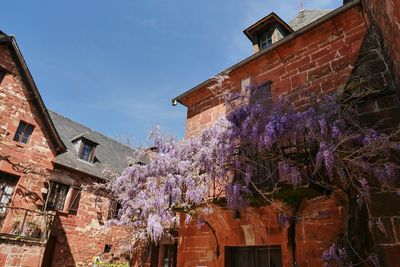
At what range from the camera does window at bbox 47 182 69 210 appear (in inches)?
481

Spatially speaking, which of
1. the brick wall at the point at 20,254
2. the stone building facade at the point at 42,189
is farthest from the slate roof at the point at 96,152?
the brick wall at the point at 20,254

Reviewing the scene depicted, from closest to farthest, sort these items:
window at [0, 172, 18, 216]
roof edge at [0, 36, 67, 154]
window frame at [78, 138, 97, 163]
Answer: window at [0, 172, 18, 216] < roof edge at [0, 36, 67, 154] < window frame at [78, 138, 97, 163]

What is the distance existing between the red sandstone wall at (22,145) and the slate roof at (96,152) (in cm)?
95

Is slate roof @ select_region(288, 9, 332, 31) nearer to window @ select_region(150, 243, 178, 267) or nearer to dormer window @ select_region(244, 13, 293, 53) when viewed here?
dormer window @ select_region(244, 13, 293, 53)

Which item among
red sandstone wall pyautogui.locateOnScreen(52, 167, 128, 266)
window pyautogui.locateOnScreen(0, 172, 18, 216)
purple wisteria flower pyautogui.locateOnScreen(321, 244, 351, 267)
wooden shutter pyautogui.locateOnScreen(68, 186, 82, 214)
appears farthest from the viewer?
wooden shutter pyautogui.locateOnScreen(68, 186, 82, 214)

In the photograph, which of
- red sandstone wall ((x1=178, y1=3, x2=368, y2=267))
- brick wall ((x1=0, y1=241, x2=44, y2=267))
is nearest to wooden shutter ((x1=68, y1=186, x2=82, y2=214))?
brick wall ((x1=0, y1=241, x2=44, y2=267))

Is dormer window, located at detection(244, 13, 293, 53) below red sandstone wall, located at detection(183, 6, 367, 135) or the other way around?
the other way around

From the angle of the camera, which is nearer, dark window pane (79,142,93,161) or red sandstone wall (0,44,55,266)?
red sandstone wall (0,44,55,266)

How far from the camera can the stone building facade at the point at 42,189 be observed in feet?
34.5

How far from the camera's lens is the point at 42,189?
11.7m

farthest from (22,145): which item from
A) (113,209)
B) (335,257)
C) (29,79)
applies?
(335,257)

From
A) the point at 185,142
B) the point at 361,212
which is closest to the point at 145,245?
the point at 185,142

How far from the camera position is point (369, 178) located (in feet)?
12.0

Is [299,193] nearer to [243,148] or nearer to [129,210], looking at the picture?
[243,148]
